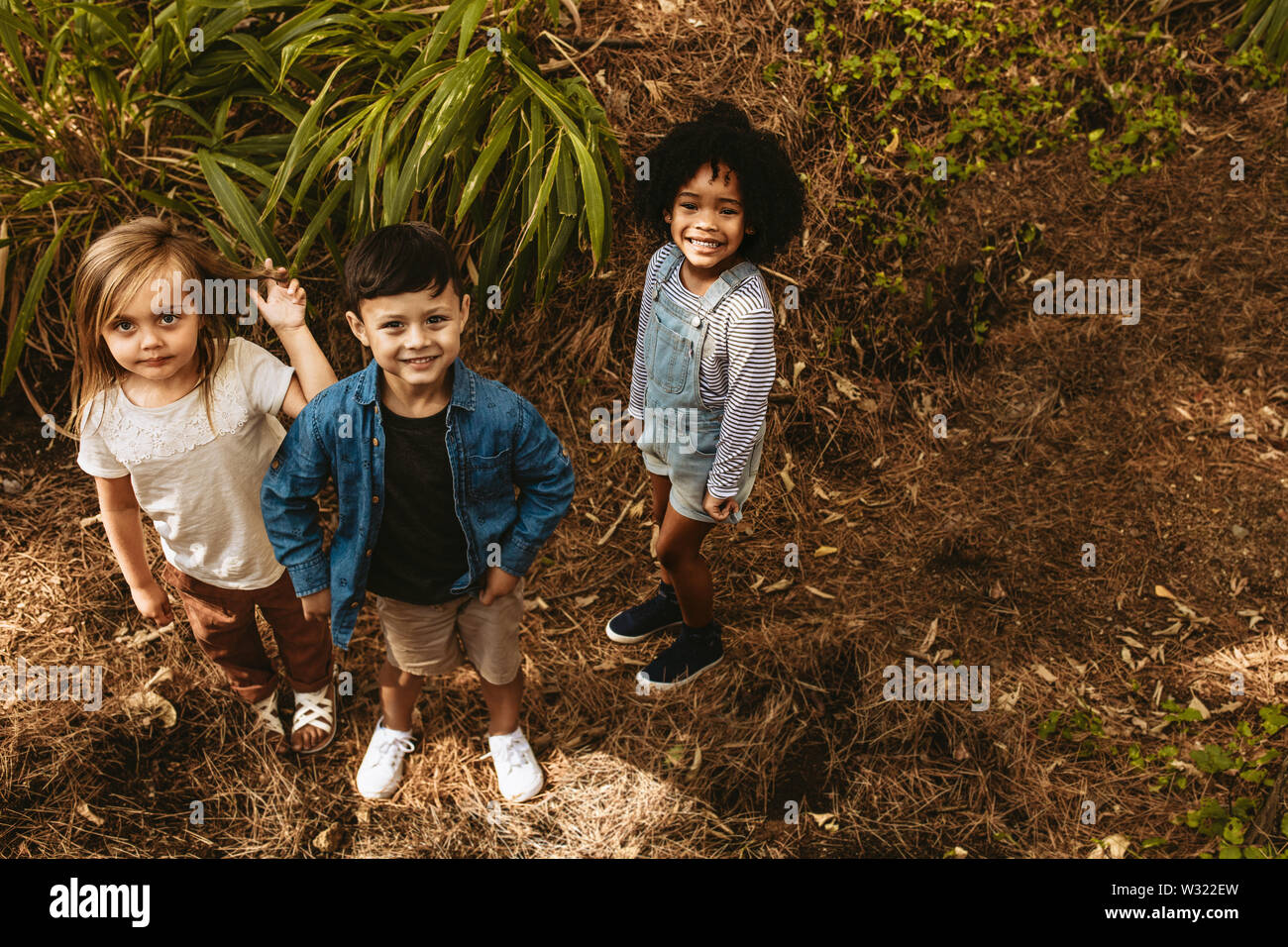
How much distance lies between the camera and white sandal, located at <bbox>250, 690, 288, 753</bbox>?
2229mm

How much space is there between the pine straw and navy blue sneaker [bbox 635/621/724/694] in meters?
0.05

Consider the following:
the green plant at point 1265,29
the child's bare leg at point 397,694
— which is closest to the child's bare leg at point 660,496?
the child's bare leg at point 397,694

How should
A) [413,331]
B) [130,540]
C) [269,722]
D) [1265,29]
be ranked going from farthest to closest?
1. [1265,29]
2. [269,722]
3. [130,540]
4. [413,331]

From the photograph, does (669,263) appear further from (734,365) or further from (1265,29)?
(1265,29)

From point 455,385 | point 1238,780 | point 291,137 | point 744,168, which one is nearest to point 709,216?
point 744,168

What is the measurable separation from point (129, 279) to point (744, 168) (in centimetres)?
119

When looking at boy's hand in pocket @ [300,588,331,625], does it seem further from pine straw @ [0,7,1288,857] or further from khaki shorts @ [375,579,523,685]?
pine straw @ [0,7,1288,857]

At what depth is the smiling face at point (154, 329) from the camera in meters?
1.68

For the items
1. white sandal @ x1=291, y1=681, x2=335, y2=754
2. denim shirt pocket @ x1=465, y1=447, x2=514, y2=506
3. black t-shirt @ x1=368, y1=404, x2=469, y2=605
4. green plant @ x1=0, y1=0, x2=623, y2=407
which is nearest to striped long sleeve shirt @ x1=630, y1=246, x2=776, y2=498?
green plant @ x1=0, y1=0, x2=623, y2=407

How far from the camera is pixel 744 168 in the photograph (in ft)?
5.62

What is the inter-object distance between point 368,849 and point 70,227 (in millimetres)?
1725

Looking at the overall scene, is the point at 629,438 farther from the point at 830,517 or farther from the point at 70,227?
the point at 70,227

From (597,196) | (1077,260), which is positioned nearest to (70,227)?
(597,196)

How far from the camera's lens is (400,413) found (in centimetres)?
170
